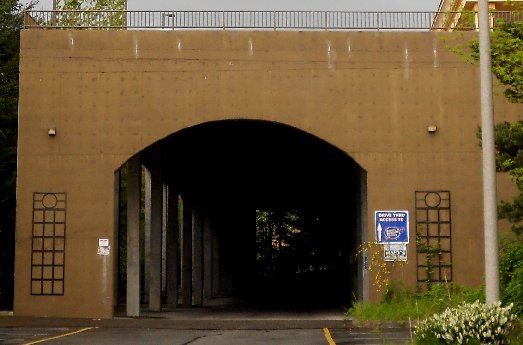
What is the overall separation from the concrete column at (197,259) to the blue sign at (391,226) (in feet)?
61.6

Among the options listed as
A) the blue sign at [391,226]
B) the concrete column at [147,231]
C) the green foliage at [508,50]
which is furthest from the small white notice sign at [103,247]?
the green foliage at [508,50]

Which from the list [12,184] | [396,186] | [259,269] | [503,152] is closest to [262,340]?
[503,152]

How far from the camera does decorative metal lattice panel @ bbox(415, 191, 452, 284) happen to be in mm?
26734

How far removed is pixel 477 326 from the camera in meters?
12.3

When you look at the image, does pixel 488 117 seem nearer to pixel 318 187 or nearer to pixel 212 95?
pixel 212 95

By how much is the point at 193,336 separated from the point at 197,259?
26846 millimetres

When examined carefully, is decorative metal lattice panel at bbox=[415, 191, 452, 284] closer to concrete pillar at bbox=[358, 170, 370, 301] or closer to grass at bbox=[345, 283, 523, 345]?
grass at bbox=[345, 283, 523, 345]

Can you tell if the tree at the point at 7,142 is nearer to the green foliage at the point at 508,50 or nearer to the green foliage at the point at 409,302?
the green foliage at the point at 409,302

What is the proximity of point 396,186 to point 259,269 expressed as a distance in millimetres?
67371

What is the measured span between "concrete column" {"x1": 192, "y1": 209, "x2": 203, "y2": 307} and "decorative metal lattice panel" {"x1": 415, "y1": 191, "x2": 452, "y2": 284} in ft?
63.7

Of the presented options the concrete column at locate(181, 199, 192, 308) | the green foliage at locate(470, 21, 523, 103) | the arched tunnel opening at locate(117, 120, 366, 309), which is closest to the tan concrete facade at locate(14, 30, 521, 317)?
the arched tunnel opening at locate(117, 120, 366, 309)

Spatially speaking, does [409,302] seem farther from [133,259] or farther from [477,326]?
[477,326]

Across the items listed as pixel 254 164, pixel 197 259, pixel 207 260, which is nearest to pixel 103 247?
pixel 254 164

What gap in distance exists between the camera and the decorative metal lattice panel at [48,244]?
2686 cm
